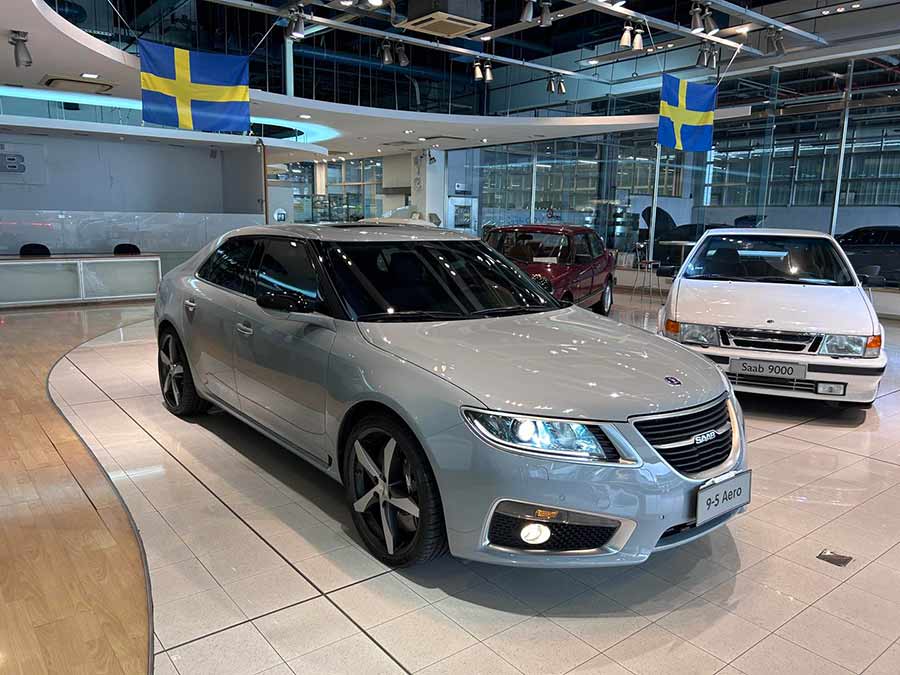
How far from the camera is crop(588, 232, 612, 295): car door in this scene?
930 centimetres

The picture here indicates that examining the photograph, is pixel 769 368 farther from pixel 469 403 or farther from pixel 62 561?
pixel 62 561

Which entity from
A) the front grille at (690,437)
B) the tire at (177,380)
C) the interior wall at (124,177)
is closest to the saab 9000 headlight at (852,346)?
the front grille at (690,437)

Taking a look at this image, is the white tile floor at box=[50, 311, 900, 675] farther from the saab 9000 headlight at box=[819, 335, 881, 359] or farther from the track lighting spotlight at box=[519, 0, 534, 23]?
the track lighting spotlight at box=[519, 0, 534, 23]

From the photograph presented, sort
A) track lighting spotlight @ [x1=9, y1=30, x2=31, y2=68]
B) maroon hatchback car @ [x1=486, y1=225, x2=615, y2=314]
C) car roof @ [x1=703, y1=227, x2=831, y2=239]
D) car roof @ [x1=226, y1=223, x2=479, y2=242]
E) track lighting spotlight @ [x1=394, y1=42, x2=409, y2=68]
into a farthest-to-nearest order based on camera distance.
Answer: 1. track lighting spotlight @ [x1=394, y1=42, x2=409, y2=68]
2. maroon hatchback car @ [x1=486, y1=225, x2=615, y2=314]
3. track lighting spotlight @ [x1=9, y1=30, x2=31, y2=68]
4. car roof @ [x1=703, y1=227, x2=831, y2=239]
5. car roof @ [x1=226, y1=223, x2=479, y2=242]

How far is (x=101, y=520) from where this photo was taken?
118 inches

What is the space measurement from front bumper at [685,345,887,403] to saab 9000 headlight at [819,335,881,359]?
0.04 metres

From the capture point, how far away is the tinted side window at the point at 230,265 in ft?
12.0

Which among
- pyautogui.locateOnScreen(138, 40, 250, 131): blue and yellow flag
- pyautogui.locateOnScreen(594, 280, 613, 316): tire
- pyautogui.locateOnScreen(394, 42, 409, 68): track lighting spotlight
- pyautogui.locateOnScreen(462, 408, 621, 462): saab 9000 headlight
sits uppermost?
pyautogui.locateOnScreen(394, 42, 409, 68): track lighting spotlight

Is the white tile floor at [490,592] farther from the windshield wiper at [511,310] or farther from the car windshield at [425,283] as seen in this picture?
the windshield wiper at [511,310]

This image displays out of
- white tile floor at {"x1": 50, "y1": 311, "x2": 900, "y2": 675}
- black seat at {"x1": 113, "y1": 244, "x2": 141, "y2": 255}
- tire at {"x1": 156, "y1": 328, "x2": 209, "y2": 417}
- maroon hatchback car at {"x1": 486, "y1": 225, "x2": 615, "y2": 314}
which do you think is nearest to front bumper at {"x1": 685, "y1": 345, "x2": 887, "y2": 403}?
white tile floor at {"x1": 50, "y1": 311, "x2": 900, "y2": 675}

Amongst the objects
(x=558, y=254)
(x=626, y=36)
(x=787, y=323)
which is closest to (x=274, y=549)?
(x=787, y=323)

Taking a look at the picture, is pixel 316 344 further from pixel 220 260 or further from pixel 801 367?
pixel 801 367

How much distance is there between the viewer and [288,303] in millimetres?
2883

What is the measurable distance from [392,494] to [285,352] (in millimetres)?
Answer: 933
